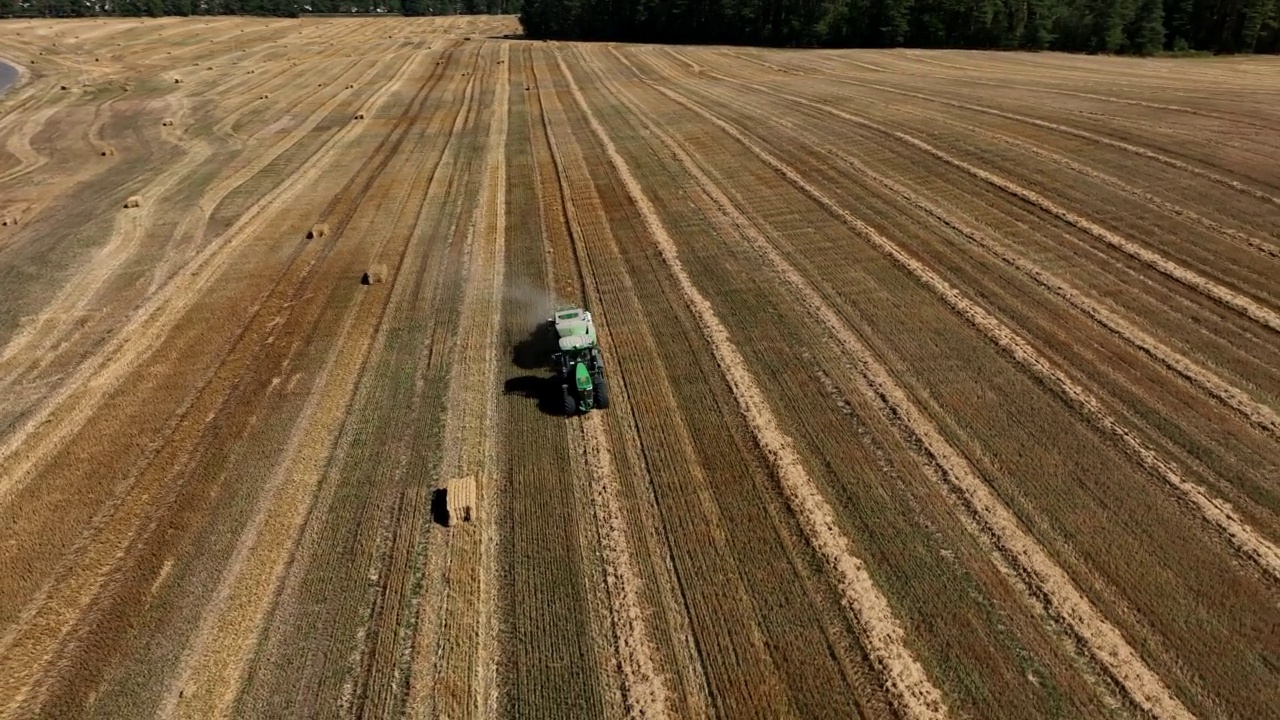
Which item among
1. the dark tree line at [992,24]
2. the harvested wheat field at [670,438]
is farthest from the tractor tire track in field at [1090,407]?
the dark tree line at [992,24]

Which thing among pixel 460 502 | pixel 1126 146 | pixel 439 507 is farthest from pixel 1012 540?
pixel 1126 146

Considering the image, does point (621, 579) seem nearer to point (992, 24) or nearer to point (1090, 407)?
point (1090, 407)

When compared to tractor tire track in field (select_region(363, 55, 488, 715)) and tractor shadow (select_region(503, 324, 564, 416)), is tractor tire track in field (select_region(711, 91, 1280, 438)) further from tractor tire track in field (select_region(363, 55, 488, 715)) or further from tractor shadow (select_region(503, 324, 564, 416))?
tractor tire track in field (select_region(363, 55, 488, 715))

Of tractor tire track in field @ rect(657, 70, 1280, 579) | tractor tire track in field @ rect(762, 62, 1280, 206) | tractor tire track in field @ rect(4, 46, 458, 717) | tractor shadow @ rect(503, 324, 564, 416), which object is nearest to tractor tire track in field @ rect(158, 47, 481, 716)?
tractor tire track in field @ rect(4, 46, 458, 717)

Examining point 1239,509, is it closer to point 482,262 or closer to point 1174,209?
point 1174,209

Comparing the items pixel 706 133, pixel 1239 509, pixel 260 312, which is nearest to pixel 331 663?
pixel 260 312

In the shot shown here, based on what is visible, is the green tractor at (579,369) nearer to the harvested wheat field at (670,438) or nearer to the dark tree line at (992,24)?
the harvested wheat field at (670,438)
